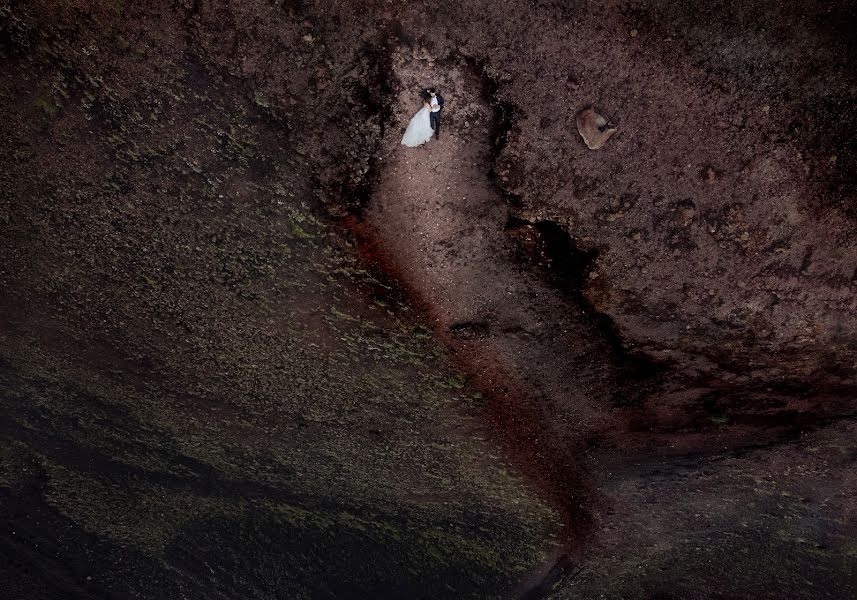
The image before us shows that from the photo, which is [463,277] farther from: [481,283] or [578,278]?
[578,278]

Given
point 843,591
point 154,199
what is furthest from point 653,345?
point 154,199

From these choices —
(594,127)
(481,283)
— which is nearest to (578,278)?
(481,283)

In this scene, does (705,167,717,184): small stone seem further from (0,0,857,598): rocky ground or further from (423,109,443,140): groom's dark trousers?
(423,109,443,140): groom's dark trousers

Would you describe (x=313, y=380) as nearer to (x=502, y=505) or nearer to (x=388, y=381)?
(x=388, y=381)

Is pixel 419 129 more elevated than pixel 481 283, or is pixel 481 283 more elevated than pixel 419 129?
pixel 419 129

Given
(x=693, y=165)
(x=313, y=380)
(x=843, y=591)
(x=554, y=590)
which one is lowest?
(x=843, y=591)

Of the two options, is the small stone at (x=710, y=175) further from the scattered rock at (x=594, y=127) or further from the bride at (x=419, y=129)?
the bride at (x=419, y=129)

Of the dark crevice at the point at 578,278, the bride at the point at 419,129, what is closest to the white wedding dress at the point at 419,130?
the bride at the point at 419,129
